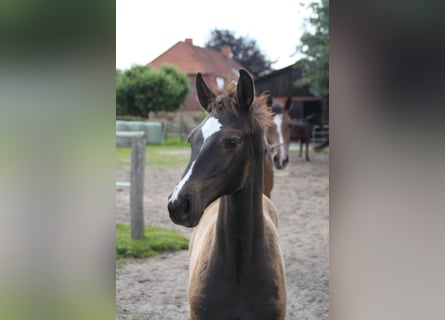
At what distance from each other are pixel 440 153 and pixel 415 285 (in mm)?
235

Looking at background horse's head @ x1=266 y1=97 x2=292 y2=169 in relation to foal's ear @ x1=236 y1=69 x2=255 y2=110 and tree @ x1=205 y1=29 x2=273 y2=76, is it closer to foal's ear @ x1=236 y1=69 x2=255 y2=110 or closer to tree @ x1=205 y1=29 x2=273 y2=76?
foal's ear @ x1=236 y1=69 x2=255 y2=110

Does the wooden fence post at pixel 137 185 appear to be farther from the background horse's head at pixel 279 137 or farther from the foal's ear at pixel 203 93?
the foal's ear at pixel 203 93

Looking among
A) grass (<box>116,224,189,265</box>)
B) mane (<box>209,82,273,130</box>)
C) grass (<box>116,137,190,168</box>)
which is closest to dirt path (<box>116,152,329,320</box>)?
grass (<box>116,224,189,265</box>)

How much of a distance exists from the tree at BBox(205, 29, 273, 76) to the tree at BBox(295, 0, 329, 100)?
Answer: 5759mm

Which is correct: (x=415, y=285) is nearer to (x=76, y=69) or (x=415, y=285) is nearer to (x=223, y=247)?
(x=76, y=69)

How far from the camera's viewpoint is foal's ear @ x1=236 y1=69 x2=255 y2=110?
165 centimetres

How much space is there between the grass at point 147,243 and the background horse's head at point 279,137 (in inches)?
82.3

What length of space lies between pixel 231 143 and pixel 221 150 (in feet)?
0.19

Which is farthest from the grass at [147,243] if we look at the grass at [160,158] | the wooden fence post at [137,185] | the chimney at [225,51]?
the chimney at [225,51]

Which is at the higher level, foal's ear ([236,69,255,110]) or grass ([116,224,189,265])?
foal's ear ([236,69,255,110])

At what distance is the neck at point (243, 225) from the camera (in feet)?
5.74

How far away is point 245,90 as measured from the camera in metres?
1.71

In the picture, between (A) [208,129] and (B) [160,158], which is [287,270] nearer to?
(A) [208,129]

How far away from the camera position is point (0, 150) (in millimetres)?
911
